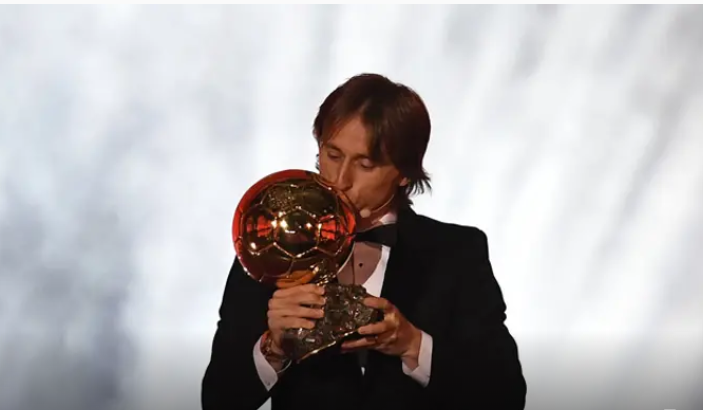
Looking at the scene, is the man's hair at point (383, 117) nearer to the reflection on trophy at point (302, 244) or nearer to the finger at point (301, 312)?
the reflection on trophy at point (302, 244)

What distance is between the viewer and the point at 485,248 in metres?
1.42

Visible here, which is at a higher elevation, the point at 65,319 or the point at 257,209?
the point at 257,209

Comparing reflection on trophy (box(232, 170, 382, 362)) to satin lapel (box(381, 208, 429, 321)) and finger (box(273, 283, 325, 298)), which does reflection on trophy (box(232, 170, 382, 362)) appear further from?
satin lapel (box(381, 208, 429, 321))

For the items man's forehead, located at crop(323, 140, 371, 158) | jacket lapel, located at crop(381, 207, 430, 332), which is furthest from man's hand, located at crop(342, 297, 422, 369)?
man's forehead, located at crop(323, 140, 371, 158)

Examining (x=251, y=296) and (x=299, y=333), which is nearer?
(x=299, y=333)

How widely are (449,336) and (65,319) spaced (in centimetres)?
81

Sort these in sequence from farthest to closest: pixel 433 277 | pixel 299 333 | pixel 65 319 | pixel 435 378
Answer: pixel 65 319 < pixel 433 277 < pixel 435 378 < pixel 299 333

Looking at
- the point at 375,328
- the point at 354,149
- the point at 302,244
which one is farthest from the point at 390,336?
the point at 354,149

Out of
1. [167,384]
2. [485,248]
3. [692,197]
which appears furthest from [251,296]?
[692,197]

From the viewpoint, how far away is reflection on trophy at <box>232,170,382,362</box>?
113 cm

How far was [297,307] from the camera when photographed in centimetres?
112

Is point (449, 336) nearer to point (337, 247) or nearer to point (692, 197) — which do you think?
point (337, 247)

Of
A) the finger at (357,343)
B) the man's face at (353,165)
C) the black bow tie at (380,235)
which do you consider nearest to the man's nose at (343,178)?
the man's face at (353,165)

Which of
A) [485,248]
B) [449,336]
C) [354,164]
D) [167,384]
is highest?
[354,164]
